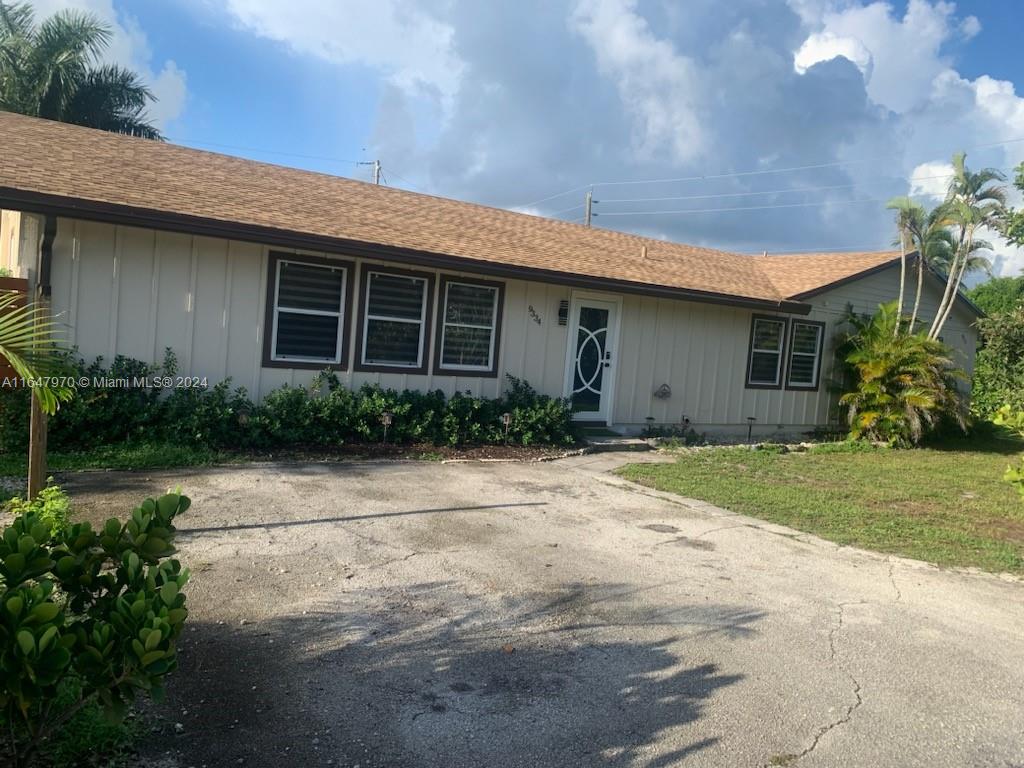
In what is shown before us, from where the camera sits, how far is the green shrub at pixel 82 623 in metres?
2.61

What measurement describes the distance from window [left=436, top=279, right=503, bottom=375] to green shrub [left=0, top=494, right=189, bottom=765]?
28.7 feet

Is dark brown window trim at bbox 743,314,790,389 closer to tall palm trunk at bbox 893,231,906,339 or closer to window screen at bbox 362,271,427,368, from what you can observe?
tall palm trunk at bbox 893,231,906,339

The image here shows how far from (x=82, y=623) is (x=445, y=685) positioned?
1.78 m

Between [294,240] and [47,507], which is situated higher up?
[294,240]

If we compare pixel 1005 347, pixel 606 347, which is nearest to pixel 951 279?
pixel 1005 347

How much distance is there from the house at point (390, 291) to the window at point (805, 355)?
0.10ft

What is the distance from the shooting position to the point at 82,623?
2922 millimetres

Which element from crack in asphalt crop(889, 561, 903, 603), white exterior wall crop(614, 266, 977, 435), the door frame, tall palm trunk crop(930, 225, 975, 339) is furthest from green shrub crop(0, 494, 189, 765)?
tall palm trunk crop(930, 225, 975, 339)

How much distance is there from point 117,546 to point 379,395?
7648 mm

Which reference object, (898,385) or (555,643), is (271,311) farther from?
(898,385)

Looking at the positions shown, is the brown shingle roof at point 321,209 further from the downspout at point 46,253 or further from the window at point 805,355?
the window at point 805,355

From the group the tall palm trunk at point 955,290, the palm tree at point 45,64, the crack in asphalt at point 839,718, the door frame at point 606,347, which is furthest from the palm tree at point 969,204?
the palm tree at point 45,64

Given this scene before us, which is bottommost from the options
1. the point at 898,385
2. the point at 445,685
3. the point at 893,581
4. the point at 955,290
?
the point at 445,685

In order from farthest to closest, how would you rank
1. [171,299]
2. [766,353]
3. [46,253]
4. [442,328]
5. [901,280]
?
[901,280]
[766,353]
[442,328]
[171,299]
[46,253]
